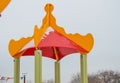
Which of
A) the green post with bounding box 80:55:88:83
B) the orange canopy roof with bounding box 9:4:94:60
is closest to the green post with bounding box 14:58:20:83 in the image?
the orange canopy roof with bounding box 9:4:94:60

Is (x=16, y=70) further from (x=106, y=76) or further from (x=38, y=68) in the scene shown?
(x=106, y=76)

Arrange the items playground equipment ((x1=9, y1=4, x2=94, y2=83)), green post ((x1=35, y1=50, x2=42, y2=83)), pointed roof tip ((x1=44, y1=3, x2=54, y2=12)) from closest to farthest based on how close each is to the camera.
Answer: green post ((x1=35, y1=50, x2=42, y2=83)), playground equipment ((x1=9, y1=4, x2=94, y2=83)), pointed roof tip ((x1=44, y1=3, x2=54, y2=12))

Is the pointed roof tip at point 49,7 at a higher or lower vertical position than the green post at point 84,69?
higher

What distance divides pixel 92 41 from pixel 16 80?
2.17 meters

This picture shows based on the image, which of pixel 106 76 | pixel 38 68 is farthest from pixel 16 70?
pixel 106 76

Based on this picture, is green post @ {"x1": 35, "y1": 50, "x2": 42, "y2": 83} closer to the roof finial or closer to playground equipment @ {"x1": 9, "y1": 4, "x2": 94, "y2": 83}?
playground equipment @ {"x1": 9, "y1": 4, "x2": 94, "y2": 83}

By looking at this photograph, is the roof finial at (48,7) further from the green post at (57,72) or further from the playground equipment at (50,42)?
the green post at (57,72)

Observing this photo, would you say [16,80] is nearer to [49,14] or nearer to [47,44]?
[47,44]

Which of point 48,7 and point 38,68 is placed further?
point 48,7

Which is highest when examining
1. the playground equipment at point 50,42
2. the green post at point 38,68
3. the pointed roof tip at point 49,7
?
the pointed roof tip at point 49,7

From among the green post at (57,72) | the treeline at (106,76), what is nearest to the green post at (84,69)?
the green post at (57,72)

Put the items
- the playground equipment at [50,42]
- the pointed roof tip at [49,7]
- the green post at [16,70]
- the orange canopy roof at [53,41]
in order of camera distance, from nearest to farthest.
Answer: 1. the playground equipment at [50,42]
2. the orange canopy roof at [53,41]
3. the pointed roof tip at [49,7]
4. the green post at [16,70]

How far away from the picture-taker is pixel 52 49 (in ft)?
29.2

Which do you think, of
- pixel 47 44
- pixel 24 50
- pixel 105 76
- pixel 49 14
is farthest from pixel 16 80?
pixel 105 76
